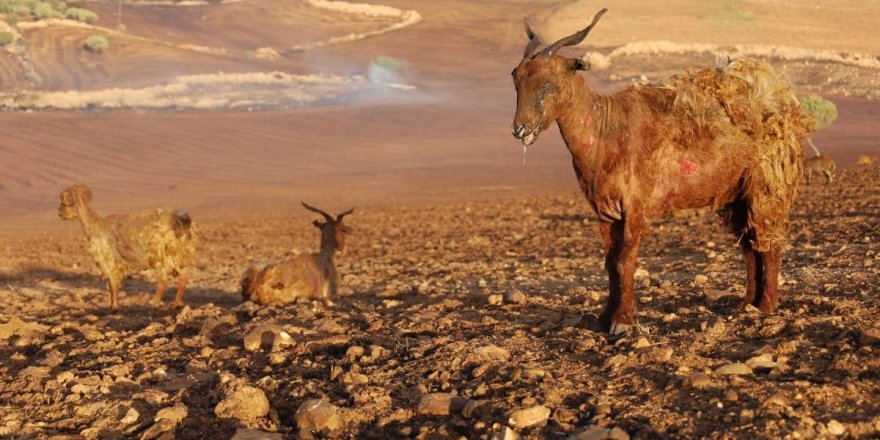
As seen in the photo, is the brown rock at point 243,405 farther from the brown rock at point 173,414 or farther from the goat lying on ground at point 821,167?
the goat lying on ground at point 821,167

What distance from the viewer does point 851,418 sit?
4.85m

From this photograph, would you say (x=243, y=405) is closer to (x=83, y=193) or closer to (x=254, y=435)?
(x=254, y=435)

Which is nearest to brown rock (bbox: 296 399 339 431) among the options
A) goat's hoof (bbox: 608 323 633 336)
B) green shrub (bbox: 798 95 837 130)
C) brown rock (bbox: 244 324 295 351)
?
brown rock (bbox: 244 324 295 351)

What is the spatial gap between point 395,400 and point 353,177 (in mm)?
24865

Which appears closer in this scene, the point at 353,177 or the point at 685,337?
the point at 685,337

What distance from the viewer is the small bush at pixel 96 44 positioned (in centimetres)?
5431

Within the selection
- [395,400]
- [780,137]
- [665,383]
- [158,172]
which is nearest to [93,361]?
[395,400]

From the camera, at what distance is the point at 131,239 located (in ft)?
38.7

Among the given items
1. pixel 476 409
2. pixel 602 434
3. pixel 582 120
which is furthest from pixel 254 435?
pixel 582 120

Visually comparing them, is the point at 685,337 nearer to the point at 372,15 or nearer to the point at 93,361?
the point at 93,361

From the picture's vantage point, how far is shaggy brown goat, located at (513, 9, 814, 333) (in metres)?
6.55

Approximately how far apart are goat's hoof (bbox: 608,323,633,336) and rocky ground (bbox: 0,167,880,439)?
10 cm

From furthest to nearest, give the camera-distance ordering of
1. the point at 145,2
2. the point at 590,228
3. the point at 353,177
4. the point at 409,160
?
the point at 145,2, the point at 409,160, the point at 353,177, the point at 590,228

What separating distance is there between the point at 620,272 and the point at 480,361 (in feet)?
4.24
